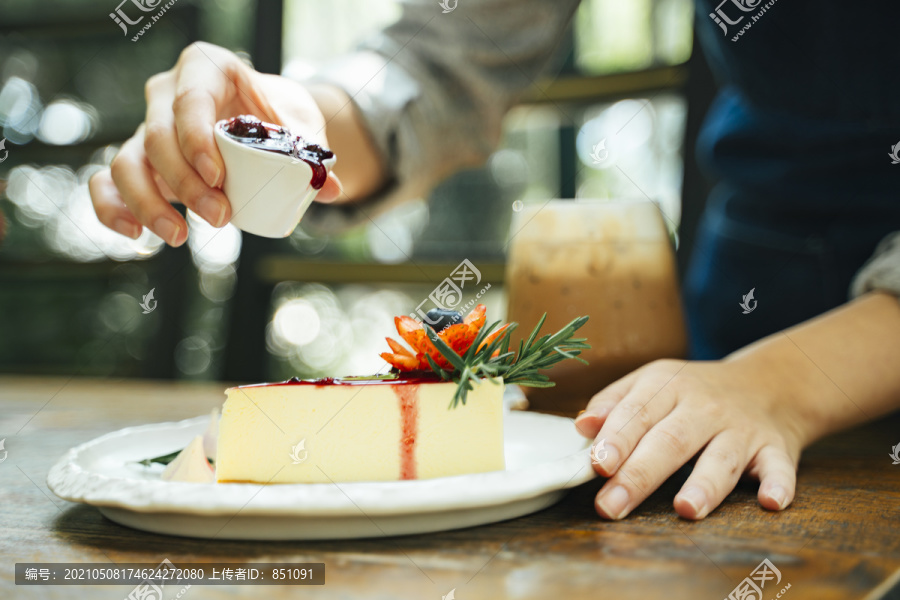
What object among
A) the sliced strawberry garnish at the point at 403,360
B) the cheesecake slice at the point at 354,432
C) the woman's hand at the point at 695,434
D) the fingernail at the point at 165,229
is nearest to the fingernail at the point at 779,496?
the woman's hand at the point at 695,434

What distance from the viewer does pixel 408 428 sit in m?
0.66

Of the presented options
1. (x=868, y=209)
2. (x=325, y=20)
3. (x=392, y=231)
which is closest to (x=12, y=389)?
(x=392, y=231)

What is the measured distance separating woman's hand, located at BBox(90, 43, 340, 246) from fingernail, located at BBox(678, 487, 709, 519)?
0.50 meters

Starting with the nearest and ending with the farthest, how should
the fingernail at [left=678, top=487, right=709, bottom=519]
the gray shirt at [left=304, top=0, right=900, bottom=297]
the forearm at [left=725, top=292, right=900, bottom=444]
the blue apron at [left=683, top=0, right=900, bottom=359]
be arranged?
1. the fingernail at [left=678, top=487, right=709, bottom=519]
2. the forearm at [left=725, top=292, right=900, bottom=444]
3. the blue apron at [left=683, top=0, right=900, bottom=359]
4. the gray shirt at [left=304, top=0, right=900, bottom=297]

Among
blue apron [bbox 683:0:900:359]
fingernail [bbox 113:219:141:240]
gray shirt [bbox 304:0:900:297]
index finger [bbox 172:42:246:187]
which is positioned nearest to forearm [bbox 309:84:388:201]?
gray shirt [bbox 304:0:900:297]

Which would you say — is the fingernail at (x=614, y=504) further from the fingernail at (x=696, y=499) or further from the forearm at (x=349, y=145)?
the forearm at (x=349, y=145)

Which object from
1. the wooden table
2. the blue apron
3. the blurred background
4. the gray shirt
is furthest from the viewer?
the blurred background

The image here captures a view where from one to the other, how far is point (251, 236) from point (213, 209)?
1.80 meters

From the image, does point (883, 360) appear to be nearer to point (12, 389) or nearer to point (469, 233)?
point (469, 233)

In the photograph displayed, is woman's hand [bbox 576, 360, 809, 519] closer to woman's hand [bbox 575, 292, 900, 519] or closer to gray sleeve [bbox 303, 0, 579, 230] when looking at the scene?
woman's hand [bbox 575, 292, 900, 519]

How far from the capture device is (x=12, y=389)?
1682 mm

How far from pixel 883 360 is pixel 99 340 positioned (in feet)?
9.20

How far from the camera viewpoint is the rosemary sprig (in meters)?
0.63

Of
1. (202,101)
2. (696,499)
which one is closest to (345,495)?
(696,499)
